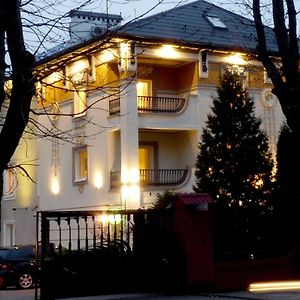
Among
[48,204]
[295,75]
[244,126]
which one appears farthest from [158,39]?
[295,75]

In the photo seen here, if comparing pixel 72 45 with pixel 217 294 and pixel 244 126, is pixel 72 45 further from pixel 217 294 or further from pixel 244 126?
pixel 244 126

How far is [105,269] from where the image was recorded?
22766 millimetres

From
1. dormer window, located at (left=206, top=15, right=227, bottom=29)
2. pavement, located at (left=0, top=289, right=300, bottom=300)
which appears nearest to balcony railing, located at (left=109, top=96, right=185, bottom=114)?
dormer window, located at (left=206, top=15, right=227, bottom=29)

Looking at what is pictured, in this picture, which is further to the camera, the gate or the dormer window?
the dormer window

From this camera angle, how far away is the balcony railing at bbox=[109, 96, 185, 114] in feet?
119

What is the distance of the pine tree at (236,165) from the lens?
2620cm

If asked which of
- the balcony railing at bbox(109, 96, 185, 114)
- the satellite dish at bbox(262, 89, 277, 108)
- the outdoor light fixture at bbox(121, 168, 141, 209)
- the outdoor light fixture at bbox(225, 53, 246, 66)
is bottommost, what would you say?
the outdoor light fixture at bbox(121, 168, 141, 209)

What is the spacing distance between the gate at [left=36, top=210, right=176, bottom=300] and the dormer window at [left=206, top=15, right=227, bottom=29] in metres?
17.5

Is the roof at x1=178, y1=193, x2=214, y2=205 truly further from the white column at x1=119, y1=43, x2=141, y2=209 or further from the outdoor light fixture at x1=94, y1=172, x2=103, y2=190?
the outdoor light fixture at x1=94, y1=172, x2=103, y2=190

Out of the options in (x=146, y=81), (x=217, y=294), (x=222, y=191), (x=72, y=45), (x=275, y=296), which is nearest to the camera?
(x=72, y=45)

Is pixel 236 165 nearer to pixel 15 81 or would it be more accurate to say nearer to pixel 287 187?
pixel 287 187

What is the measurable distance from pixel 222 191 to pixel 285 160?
226 cm

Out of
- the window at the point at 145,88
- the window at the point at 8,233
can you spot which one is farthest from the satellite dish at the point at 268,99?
the window at the point at 8,233

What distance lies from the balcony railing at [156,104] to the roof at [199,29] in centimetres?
279
